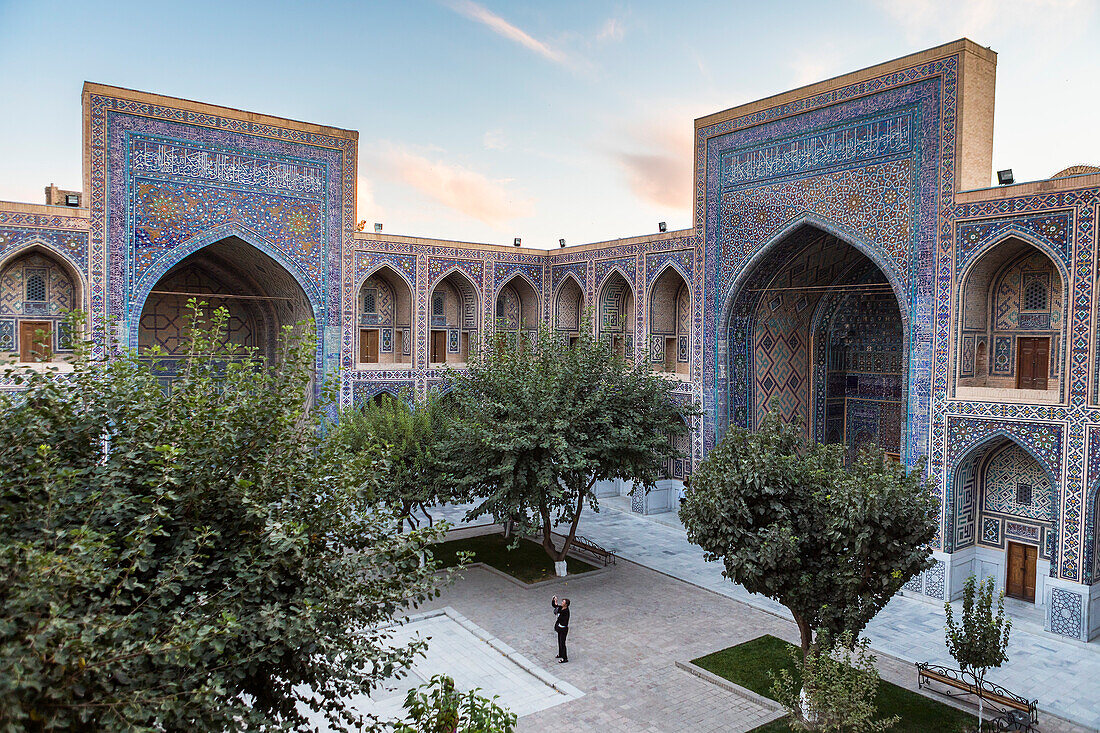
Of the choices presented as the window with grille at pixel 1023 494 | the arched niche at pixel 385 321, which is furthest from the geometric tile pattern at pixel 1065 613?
the arched niche at pixel 385 321

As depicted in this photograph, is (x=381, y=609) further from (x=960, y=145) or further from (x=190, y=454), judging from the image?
(x=960, y=145)

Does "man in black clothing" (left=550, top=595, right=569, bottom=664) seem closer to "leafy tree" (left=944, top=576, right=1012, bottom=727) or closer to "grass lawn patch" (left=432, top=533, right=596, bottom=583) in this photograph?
"grass lawn patch" (left=432, top=533, right=596, bottom=583)

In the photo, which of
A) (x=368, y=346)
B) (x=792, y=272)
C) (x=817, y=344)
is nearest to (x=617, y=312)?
(x=792, y=272)

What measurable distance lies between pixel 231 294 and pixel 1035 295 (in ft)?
55.9

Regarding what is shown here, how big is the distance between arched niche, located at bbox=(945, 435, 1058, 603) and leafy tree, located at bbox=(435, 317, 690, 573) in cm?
456

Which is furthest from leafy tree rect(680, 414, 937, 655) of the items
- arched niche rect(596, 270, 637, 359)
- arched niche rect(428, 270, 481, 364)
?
arched niche rect(428, 270, 481, 364)

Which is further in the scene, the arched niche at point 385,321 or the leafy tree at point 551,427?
the arched niche at point 385,321

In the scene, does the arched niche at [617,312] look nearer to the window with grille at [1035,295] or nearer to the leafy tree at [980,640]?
the window with grille at [1035,295]

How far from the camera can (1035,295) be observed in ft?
38.6

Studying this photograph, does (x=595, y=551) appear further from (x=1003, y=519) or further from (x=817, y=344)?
(x=817, y=344)

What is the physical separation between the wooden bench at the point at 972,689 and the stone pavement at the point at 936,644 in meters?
0.22

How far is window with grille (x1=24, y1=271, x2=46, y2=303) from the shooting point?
49.9 ft

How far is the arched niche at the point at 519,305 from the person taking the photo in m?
20.5

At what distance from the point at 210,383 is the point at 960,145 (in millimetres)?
11701
